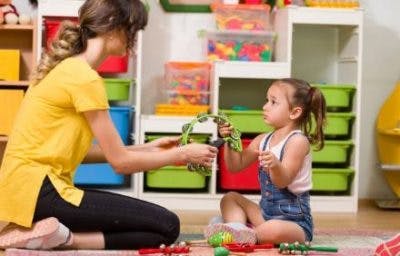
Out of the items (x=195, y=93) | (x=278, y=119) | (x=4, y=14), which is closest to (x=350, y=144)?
(x=195, y=93)

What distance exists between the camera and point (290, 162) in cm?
195

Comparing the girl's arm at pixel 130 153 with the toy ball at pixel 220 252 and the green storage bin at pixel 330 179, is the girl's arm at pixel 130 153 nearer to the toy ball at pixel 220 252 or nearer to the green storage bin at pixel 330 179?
the toy ball at pixel 220 252

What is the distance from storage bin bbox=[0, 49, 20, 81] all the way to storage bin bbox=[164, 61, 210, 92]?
645 millimetres

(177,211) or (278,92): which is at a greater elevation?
(278,92)

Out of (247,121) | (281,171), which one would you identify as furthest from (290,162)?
(247,121)

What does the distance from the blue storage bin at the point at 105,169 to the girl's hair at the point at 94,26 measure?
3.66 feet

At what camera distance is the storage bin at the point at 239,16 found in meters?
3.06

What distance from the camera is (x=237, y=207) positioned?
6.70ft

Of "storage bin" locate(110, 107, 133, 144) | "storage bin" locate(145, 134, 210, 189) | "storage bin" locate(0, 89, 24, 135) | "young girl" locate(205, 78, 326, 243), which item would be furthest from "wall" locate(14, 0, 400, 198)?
"young girl" locate(205, 78, 326, 243)

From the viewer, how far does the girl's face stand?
6.70 feet

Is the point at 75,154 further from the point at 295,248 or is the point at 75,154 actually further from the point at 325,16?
the point at 325,16

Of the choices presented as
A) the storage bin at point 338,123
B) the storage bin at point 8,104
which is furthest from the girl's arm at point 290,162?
the storage bin at point 8,104

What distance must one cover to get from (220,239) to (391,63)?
1846 millimetres

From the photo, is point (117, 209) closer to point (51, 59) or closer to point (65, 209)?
point (65, 209)
